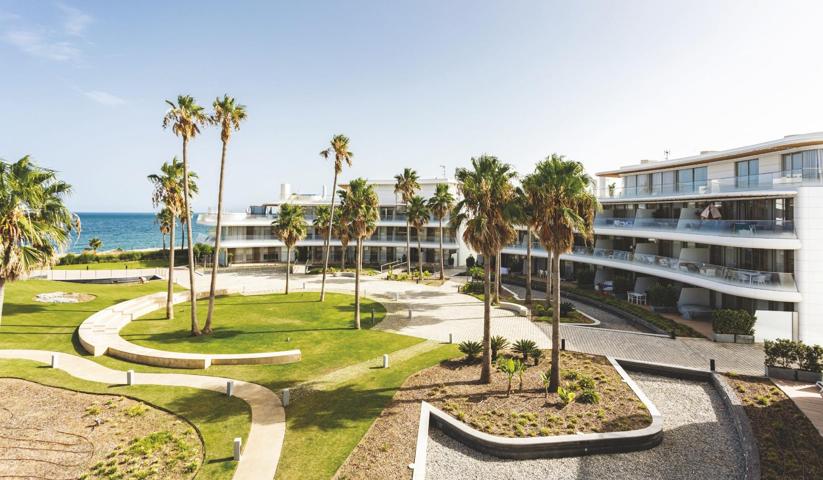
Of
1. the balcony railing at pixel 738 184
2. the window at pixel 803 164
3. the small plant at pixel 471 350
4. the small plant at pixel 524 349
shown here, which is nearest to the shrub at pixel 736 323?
the balcony railing at pixel 738 184

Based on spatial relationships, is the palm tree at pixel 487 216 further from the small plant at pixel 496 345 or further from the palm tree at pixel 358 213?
the palm tree at pixel 358 213

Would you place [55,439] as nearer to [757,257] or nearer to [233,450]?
[233,450]

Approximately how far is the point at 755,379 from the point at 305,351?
23.2 m

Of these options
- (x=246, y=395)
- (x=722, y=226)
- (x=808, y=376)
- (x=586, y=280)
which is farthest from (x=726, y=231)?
(x=246, y=395)

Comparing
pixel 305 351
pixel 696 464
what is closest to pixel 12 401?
pixel 305 351

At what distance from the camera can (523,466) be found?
47.6 feet

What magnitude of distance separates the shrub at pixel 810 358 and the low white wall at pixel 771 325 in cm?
611

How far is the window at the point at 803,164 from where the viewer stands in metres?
25.7

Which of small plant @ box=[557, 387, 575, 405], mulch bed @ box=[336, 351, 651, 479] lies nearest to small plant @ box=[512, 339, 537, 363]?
mulch bed @ box=[336, 351, 651, 479]

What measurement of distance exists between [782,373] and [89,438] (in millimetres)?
29779

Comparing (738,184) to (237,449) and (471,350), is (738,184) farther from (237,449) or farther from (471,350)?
(237,449)

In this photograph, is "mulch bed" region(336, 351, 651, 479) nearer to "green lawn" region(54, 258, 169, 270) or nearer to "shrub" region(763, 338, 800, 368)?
"shrub" region(763, 338, 800, 368)

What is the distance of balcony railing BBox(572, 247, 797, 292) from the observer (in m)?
24.8

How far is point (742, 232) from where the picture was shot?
27.1 m
